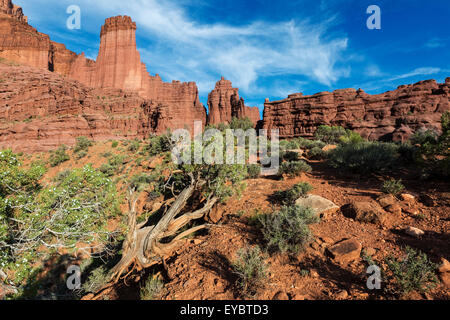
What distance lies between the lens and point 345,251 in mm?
4148

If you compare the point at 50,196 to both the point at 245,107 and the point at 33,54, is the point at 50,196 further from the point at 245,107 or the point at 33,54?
the point at 33,54

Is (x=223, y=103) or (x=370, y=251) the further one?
(x=223, y=103)

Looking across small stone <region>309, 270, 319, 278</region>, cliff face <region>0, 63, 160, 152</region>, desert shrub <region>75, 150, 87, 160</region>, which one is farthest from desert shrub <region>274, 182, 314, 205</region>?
cliff face <region>0, 63, 160, 152</region>

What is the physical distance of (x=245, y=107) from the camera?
71312 mm

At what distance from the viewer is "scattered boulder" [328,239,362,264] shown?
4.08m

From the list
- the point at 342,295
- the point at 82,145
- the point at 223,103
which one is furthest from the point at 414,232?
the point at 223,103

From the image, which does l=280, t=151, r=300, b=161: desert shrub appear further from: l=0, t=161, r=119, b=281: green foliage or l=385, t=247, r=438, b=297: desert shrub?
l=0, t=161, r=119, b=281: green foliage

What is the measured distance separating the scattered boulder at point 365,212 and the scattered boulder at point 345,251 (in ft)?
4.46

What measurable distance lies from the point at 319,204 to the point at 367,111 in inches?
1579

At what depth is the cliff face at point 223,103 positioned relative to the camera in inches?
2785

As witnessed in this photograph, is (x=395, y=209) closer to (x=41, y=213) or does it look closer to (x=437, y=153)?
(x=437, y=153)

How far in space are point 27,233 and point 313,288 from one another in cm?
771

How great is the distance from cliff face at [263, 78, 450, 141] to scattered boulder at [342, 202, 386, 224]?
29.0m
